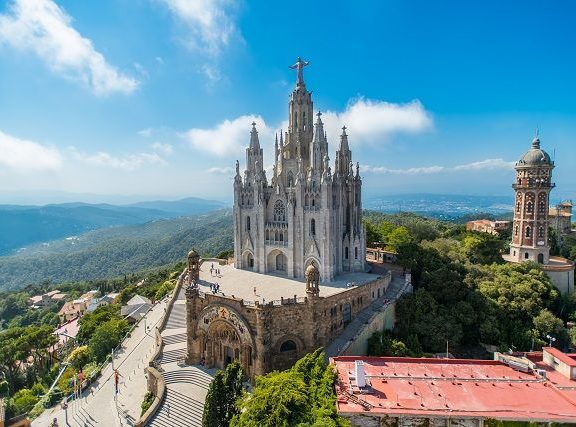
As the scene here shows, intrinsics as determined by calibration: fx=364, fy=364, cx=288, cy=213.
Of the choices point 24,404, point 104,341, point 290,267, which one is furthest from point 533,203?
point 24,404

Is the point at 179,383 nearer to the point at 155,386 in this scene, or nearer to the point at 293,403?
the point at 155,386

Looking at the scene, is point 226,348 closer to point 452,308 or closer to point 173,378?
point 173,378

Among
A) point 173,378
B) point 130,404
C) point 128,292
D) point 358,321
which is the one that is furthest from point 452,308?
point 128,292

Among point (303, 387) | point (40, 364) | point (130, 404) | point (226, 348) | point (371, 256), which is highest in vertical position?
point (371, 256)

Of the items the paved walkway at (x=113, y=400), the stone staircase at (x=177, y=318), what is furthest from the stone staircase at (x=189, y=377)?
the stone staircase at (x=177, y=318)

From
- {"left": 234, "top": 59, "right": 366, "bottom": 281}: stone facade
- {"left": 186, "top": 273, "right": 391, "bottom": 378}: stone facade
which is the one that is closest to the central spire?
{"left": 234, "top": 59, "right": 366, "bottom": 281}: stone facade

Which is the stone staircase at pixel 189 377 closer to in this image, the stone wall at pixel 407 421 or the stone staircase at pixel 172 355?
the stone staircase at pixel 172 355

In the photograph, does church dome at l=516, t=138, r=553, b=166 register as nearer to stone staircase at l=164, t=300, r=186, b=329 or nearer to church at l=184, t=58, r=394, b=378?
church at l=184, t=58, r=394, b=378
